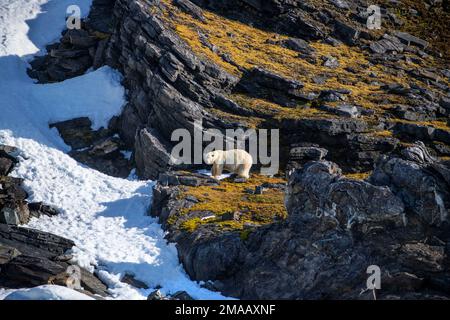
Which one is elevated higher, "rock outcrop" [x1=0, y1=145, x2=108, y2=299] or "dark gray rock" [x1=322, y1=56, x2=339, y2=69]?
"dark gray rock" [x1=322, y1=56, x2=339, y2=69]

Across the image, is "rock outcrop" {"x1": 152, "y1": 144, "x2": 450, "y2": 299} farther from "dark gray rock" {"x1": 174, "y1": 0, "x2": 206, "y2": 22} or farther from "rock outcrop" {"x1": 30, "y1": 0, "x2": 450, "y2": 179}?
"dark gray rock" {"x1": 174, "y1": 0, "x2": 206, "y2": 22}

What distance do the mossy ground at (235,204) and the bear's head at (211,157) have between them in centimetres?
129

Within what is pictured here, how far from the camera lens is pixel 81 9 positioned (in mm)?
56875

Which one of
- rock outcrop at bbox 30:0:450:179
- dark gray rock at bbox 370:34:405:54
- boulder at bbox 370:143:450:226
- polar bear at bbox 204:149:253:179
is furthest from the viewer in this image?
dark gray rock at bbox 370:34:405:54

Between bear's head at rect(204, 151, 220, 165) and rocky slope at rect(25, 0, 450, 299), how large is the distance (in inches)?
54.0

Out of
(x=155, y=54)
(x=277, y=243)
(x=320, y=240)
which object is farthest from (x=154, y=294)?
(x=155, y=54)

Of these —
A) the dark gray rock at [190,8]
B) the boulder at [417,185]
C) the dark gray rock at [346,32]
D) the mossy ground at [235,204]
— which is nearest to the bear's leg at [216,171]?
the mossy ground at [235,204]

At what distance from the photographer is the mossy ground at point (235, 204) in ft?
90.8

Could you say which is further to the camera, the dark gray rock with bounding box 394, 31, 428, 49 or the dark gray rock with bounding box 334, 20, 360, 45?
the dark gray rock with bounding box 394, 31, 428, 49

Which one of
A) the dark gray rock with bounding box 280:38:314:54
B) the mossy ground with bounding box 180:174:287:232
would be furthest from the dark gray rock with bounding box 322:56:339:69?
the mossy ground with bounding box 180:174:287:232

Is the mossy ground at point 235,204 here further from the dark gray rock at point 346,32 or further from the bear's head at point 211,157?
the dark gray rock at point 346,32

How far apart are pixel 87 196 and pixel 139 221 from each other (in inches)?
151

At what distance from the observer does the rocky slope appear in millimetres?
21875

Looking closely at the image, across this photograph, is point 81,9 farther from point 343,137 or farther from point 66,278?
point 66,278
